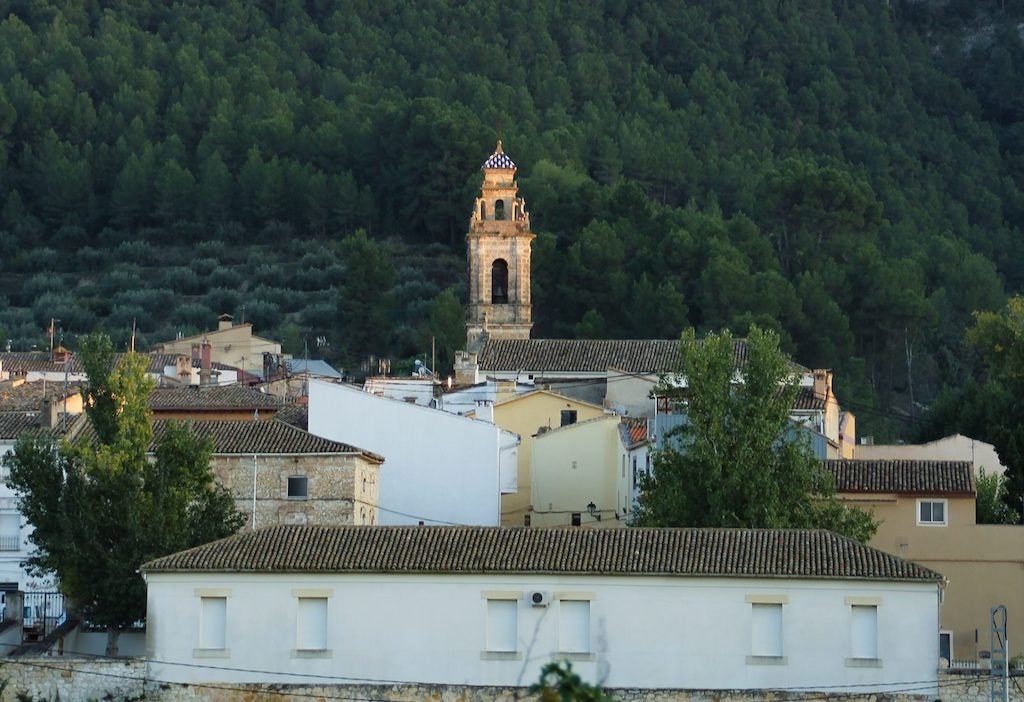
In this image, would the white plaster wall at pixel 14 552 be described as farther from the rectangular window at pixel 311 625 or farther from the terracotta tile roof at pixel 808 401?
the terracotta tile roof at pixel 808 401

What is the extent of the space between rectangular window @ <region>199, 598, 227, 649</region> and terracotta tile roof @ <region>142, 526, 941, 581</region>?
394 mm

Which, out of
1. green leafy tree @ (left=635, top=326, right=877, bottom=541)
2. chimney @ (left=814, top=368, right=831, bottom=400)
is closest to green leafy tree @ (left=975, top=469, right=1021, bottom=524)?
chimney @ (left=814, top=368, right=831, bottom=400)

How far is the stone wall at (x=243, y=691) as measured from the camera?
3100cm

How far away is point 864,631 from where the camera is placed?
3147 cm

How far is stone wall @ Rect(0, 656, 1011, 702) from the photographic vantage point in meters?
31.0

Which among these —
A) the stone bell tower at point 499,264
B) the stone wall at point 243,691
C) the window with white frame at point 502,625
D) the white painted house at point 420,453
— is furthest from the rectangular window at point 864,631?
the stone bell tower at point 499,264

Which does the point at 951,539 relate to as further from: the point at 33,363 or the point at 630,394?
the point at 33,363

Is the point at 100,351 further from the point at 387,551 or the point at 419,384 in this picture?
the point at 419,384

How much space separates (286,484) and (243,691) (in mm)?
8376

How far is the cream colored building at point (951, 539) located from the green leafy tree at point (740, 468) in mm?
934

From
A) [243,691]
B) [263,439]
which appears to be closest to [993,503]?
[263,439]

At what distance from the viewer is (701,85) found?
103562mm

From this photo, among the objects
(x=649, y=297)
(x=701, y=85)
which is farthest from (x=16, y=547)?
(x=701, y=85)

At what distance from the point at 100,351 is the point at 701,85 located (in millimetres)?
66909
